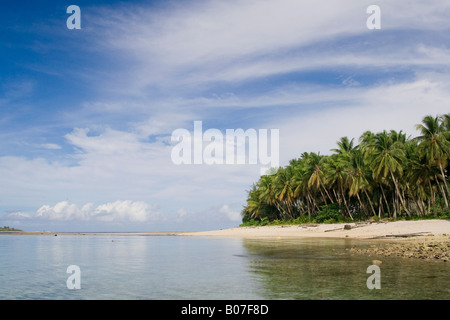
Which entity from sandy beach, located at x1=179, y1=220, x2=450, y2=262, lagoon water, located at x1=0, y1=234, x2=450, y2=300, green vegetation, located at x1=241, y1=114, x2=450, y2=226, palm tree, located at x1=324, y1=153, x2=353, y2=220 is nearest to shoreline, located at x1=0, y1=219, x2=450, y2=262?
sandy beach, located at x1=179, y1=220, x2=450, y2=262

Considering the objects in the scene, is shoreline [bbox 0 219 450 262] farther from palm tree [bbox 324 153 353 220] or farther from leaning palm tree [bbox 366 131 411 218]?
palm tree [bbox 324 153 353 220]

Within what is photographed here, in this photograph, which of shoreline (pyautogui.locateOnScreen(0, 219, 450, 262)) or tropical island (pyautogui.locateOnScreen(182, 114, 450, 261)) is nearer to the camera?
shoreline (pyautogui.locateOnScreen(0, 219, 450, 262))

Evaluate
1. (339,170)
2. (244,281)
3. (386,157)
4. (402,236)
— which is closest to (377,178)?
(386,157)

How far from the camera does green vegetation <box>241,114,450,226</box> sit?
130 ft

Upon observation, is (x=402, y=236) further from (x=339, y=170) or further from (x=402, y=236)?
(x=339, y=170)

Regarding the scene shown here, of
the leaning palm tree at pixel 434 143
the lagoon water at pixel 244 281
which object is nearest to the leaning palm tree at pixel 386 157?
the leaning palm tree at pixel 434 143

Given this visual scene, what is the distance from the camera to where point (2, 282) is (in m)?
14.0

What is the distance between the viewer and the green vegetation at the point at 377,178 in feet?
130

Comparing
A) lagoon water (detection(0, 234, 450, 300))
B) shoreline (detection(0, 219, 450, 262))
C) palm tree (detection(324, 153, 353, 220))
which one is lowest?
shoreline (detection(0, 219, 450, 262))

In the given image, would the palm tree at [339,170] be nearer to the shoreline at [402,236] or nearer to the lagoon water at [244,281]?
the shoreline at [402,236]

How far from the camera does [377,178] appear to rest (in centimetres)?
4612
